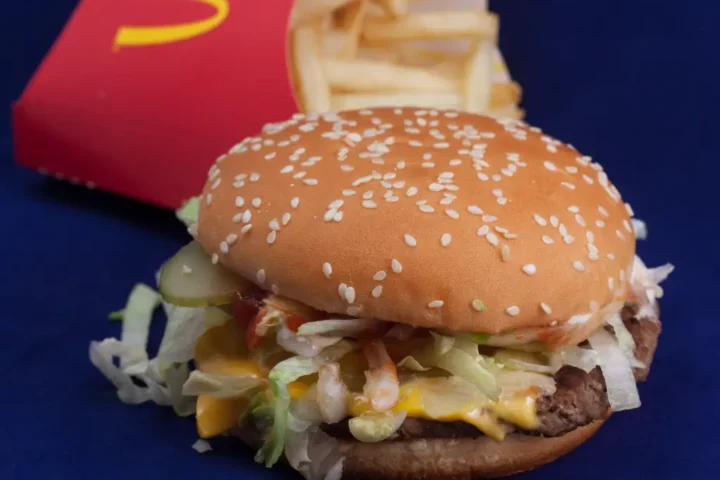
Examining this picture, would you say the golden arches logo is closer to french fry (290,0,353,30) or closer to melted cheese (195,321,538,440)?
french fry (290,0,353,30)

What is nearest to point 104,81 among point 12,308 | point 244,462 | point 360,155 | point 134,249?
point 134,249

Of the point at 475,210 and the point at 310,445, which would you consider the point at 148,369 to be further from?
the point at 475,210

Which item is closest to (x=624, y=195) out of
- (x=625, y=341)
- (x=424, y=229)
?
(x=625, y=341)

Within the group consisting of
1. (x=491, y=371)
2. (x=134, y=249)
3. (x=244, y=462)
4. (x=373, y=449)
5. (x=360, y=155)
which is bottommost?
(x=134, y=249)

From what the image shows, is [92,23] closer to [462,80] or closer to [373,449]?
[462,80]

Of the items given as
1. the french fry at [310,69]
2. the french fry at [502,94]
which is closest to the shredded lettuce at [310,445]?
the french fry at [310,69]

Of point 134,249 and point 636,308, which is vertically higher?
point 636,308

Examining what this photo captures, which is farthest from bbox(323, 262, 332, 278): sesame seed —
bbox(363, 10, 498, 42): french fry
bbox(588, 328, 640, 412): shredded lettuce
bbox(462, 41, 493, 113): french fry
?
bbox(363, 10, 498, 42): french fry
